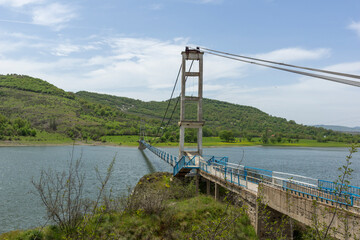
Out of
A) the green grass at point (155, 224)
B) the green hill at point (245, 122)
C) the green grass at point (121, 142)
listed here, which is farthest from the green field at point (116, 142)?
the green grass at point (155, 224)

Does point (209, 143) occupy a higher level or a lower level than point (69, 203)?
lower

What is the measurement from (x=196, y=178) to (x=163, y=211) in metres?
5.97

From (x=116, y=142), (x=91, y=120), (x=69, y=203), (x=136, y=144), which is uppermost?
(x=91, y=120)

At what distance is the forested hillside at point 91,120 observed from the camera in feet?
297

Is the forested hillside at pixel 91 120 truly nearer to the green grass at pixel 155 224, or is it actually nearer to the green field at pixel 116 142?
the green field at pixel 116 142

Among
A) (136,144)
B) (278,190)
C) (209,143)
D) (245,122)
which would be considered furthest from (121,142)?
(245,122)

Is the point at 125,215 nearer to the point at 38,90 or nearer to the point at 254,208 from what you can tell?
the point at 254,208

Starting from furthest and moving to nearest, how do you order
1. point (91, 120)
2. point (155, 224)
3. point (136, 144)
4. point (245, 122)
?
point (245, 122)
point (91, 120)
point (136, 144)
point (155, 224)

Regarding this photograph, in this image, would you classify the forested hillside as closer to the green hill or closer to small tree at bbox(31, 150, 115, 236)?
the green hill

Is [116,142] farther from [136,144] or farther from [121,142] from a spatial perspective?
[136,144]

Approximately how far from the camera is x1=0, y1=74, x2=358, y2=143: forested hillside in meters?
90.4

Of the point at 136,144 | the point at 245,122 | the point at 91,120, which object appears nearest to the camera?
the point at 136,144

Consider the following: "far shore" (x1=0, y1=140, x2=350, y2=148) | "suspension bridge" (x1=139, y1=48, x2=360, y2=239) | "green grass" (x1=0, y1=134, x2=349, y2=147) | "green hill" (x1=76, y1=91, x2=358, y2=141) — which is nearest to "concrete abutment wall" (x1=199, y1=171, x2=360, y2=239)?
"suspension bridge" (x1=139, y1=48, x2=360, y2=239)

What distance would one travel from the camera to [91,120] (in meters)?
113
